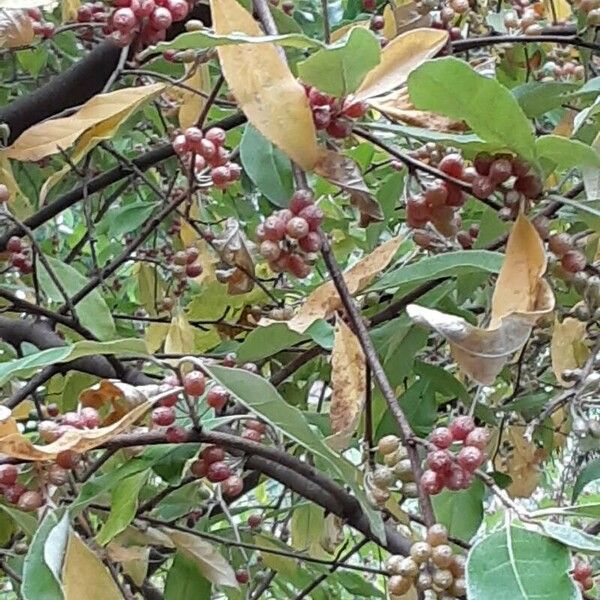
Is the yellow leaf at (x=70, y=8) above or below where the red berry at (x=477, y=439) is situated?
above

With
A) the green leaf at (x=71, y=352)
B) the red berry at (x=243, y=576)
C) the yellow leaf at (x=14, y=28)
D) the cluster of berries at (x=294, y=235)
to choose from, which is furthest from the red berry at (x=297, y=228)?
the red berry at (x=243, y=576)

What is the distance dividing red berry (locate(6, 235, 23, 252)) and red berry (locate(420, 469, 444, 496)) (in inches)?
25.7

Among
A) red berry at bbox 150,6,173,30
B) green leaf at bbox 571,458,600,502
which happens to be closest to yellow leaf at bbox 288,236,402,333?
red berry at bbox 150,6,173,30

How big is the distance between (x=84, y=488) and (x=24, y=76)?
897 millimetres

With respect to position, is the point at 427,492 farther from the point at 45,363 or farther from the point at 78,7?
the point at 78,7

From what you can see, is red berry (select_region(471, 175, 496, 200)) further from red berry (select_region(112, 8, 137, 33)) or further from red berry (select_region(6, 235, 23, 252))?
red berry (select_region(6, 235, 23, 252))

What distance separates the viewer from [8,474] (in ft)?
1.75

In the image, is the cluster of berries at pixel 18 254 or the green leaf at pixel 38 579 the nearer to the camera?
the green leaf at pixel 38 579

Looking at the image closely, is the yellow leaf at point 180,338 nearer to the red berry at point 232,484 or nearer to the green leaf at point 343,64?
the red berry at point 232,484

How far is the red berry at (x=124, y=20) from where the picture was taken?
700 millimetres

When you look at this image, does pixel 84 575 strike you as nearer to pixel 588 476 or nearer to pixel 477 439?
A: pixel 477 439

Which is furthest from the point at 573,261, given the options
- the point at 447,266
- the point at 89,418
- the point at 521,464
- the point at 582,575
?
the point at 521,464

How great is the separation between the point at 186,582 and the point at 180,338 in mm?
199

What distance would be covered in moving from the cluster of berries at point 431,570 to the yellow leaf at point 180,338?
40cm
